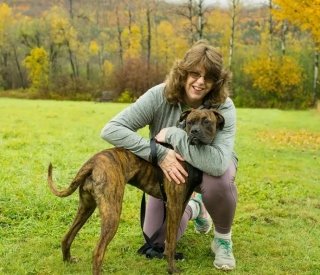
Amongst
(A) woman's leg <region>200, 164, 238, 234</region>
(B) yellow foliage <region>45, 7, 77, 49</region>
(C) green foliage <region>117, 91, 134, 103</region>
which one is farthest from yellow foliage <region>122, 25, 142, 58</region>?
(A) woman's leg <region>200, 164, 238, 234</region>

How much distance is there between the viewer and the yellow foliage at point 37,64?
54.3 meters

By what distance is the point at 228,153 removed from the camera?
4.46 m

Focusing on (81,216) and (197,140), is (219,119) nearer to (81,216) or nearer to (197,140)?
(197,140)

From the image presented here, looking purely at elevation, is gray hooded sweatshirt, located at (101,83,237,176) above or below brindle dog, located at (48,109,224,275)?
above

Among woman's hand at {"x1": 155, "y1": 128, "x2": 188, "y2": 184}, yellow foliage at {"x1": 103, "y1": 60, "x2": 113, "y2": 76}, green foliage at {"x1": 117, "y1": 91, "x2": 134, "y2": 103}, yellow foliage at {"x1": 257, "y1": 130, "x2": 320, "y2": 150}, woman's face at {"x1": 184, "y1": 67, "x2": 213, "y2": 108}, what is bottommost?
green foliage at {"x1": 117, "y1": 91, "x2": 134, "y2": 103}

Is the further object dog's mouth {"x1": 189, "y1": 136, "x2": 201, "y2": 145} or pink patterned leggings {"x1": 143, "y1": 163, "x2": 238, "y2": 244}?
A: pink patterned leggings {"x1": 143, "y1": 163, "x2": 238, "y2": 244}

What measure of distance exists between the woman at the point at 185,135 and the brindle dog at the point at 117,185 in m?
0.12

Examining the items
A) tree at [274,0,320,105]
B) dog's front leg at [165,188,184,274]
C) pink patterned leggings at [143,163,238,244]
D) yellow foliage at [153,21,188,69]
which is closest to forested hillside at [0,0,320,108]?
yellow foliage at [153,21,188,69]

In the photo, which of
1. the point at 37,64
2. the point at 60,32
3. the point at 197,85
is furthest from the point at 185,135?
the point at 60,32

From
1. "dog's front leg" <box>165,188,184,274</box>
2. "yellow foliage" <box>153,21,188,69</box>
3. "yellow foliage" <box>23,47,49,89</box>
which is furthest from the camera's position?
"yellow foliage" <box>153,21,188,69</box>

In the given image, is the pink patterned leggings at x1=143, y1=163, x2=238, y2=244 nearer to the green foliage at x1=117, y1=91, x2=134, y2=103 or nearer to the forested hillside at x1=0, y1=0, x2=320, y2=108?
the forested hillside at x1=0, y1=0, x2=320, y2=108

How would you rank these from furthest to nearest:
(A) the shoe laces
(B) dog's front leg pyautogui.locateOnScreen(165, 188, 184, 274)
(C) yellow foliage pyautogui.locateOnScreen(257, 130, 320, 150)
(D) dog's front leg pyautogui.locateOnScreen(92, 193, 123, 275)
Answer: (C) yellow foliage pyautogui.locateOnScreen(257, 130, 320, 150) → (A) the shoe laces → (B) dog's front leg pyautogui.locateOnScreen(165, 188, 184, 274) → (D) dog's front leg pyautogui.locateOnScreen(92, 193, 123, 275)

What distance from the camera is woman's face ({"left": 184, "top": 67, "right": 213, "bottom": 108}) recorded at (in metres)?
4.52

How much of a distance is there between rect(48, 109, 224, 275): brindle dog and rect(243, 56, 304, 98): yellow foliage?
125ft
